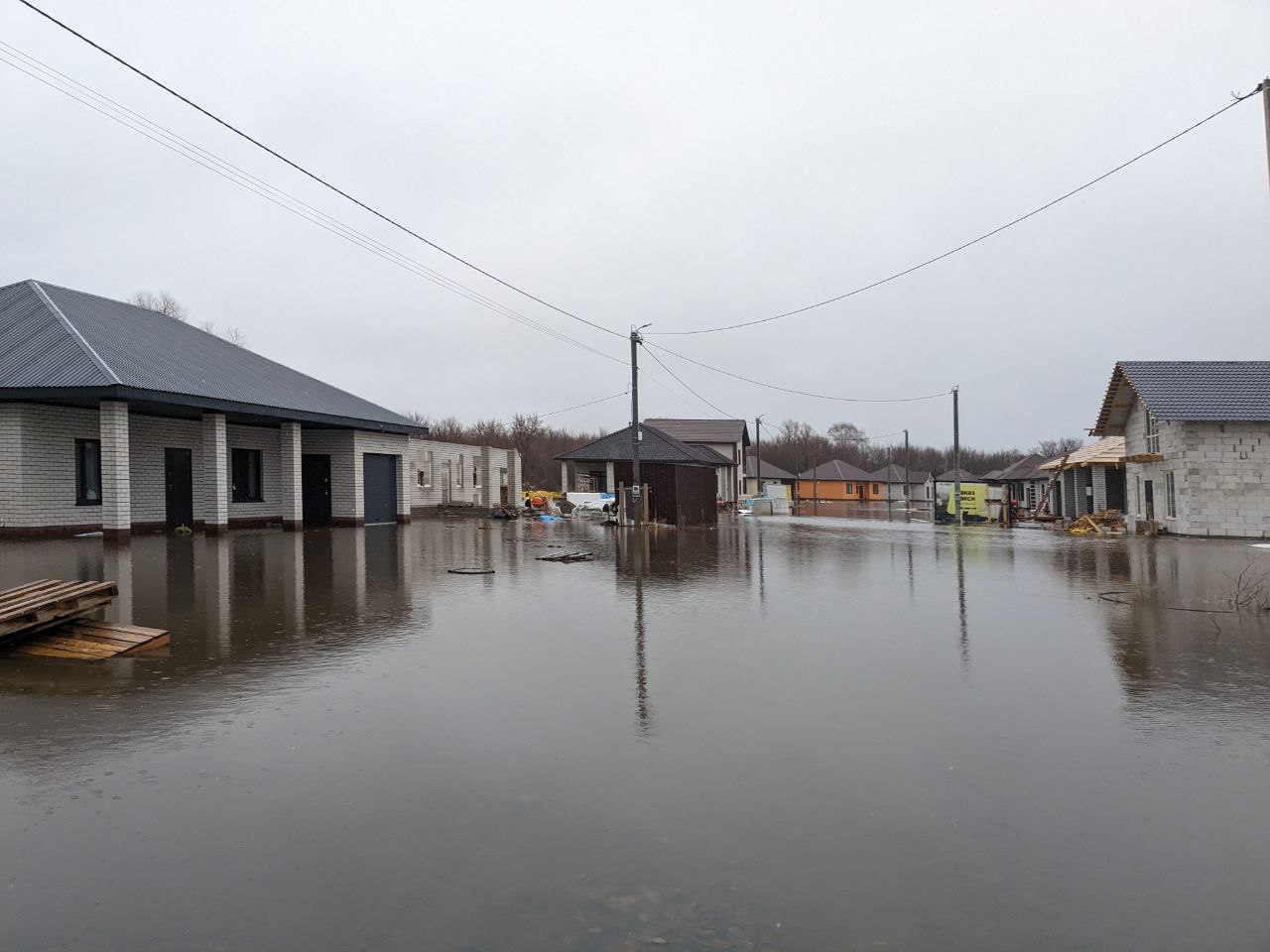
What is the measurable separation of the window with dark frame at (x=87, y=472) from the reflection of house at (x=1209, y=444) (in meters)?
31.5

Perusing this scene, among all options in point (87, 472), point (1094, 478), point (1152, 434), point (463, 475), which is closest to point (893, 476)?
point (1094, 478)

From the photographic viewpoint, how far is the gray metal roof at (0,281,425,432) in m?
19.5

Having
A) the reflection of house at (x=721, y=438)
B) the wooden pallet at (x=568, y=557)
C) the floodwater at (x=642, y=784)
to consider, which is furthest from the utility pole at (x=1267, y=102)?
the reflection of house at (x=721, y=438)

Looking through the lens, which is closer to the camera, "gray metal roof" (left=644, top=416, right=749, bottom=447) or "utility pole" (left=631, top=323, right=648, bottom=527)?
"utility pole" (left=631, top=323, right=648, bottom=527)

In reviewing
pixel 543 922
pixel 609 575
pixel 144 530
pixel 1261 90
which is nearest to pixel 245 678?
pixel 543 922

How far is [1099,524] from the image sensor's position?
33188mm

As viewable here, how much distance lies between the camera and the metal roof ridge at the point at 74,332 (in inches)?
756

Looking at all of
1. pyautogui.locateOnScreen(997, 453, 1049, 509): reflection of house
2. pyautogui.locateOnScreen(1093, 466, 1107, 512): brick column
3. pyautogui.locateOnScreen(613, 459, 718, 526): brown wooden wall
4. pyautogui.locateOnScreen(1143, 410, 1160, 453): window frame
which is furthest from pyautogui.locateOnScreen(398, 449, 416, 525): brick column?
pyautogui.locateOnScreen(997, 453, 1049, 509): reflection of house

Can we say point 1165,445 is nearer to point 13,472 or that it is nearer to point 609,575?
point 609,575

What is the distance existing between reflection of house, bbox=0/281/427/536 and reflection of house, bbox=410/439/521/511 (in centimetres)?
549

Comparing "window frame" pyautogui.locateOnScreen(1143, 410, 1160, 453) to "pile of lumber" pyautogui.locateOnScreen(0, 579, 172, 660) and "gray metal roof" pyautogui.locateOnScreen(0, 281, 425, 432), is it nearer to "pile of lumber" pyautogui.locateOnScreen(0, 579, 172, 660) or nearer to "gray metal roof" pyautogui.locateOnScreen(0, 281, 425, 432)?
"gray metal roof" pyautogui.locateOnScreen(0, 281, 425, 432)

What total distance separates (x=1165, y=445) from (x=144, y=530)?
3259 cm

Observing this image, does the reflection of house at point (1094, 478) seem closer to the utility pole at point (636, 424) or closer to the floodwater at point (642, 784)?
the utility pole at point (636, 424)

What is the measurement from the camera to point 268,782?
178 inches
